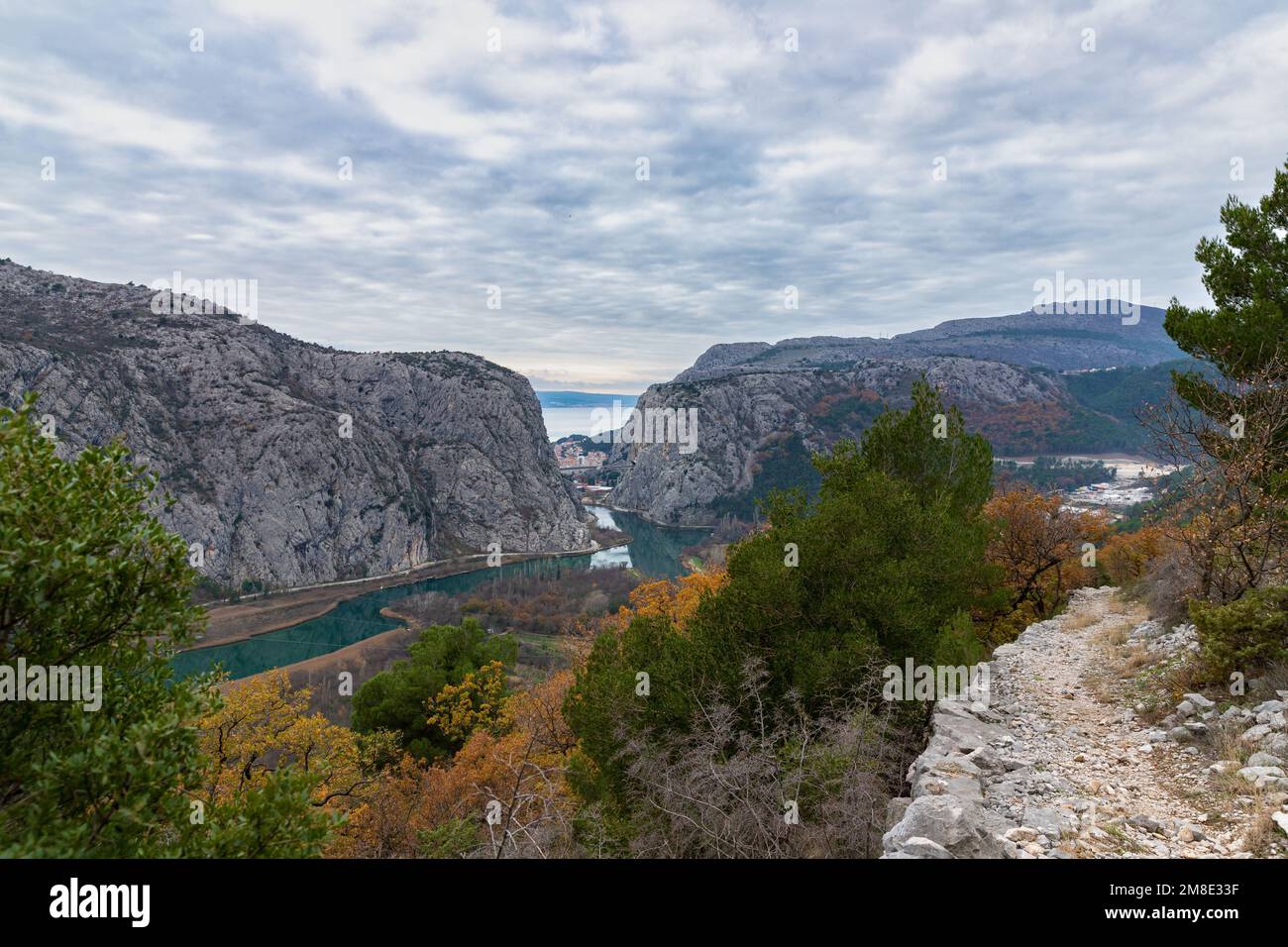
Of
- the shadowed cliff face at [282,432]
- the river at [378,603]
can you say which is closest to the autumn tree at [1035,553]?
the river at [378,603]

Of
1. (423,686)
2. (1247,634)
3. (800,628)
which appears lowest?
(423,686)

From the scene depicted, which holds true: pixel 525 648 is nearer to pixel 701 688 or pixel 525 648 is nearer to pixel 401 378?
pixel 701 688

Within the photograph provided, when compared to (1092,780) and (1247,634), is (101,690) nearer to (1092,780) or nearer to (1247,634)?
(1092,780)

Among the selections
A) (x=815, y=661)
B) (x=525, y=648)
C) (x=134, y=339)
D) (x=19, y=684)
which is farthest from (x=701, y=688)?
(x=134, y=339)

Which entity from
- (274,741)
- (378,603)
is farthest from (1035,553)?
(378,603)

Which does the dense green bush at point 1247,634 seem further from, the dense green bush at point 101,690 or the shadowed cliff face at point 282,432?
the shadowed cliff face at point 282,432

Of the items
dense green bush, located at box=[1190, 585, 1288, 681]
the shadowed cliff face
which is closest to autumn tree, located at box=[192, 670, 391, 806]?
dense green bush, located at box=[1190, 585, 1288, 681]
